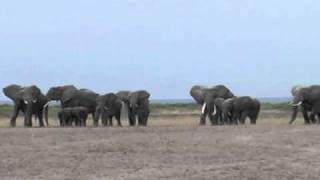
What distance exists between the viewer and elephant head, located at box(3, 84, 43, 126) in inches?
1805

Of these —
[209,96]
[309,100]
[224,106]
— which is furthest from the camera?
[209,96]

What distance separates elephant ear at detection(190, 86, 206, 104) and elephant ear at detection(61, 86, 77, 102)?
8.24 meters

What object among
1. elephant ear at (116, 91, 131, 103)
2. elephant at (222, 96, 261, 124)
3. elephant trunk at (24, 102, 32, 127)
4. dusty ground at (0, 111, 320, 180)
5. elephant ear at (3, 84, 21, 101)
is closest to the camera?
dusty ground at (0, 111, 320, 180)

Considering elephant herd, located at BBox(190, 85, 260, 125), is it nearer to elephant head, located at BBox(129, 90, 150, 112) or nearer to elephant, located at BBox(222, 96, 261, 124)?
elephant, located at BBox(222, 96, 261, 124)

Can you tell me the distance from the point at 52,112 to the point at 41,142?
171 feet

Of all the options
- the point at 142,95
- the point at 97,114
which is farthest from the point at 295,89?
the point at 97,114

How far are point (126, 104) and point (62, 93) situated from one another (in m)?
4.49

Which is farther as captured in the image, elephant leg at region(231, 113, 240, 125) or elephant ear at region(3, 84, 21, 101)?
elephant ear at region(3, 84, 21, 101)

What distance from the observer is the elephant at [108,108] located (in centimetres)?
4769

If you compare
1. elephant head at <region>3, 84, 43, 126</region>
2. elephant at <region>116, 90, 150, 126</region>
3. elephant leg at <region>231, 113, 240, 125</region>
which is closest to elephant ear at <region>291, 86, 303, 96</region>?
elephant leg at <region>231, 113, 240, 125</region>

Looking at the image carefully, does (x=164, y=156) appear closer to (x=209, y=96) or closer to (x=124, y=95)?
(x=209, y=96)

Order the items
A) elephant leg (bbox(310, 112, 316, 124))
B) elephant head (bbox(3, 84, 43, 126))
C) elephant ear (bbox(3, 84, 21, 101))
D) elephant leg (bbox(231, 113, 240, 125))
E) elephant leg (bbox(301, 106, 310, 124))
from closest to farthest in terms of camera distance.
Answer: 1. elephant leg (bbox(301, 106, 310, 124))
2. elephant leg (bbox(310, 112, 316, 124))
3. elephant head (bbox(3, 84, 43, 126))
4. elephant leg (bbox(231, 113, 240, 125))
5. elephant ear (bbox(3, 84, 21, 101))

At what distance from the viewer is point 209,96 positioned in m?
50.2

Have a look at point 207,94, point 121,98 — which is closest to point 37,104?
point 121,98
